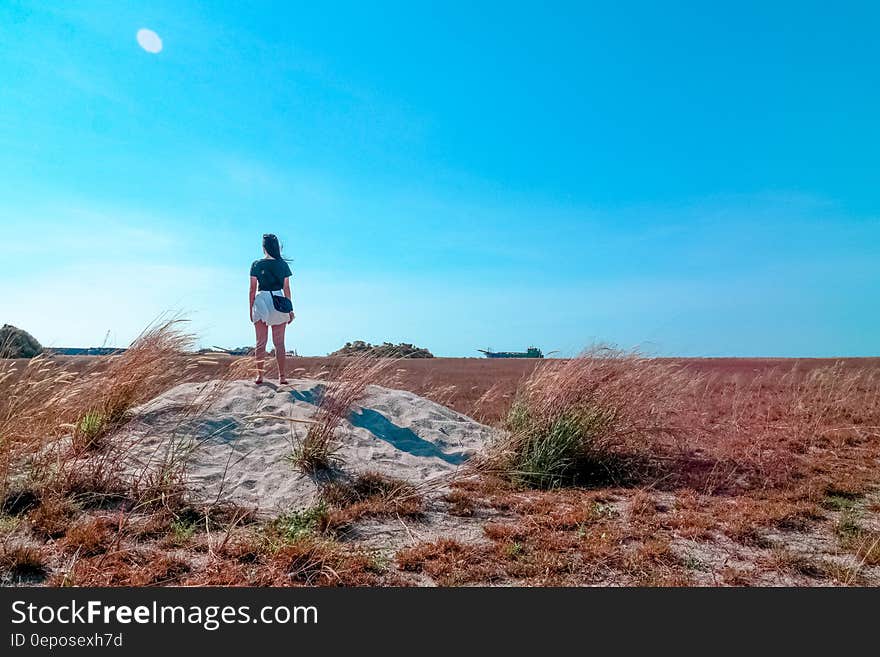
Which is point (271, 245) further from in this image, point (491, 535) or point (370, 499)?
point (491, 535)

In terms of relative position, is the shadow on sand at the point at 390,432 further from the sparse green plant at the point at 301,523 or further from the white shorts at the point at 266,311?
the sparse green plant at the point at 301,523

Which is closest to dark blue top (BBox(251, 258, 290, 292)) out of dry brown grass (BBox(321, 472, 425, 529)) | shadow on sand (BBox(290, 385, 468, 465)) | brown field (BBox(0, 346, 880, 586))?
shadow on sand (BBox(290, 385, 468, 465))

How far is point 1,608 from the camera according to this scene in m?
2.77

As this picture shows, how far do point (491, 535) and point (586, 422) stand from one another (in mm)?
2714

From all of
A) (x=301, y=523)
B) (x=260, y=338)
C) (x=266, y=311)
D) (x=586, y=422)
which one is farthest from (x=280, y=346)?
(x=586, y=422)

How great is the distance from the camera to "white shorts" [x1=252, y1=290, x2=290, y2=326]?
24.5 feet

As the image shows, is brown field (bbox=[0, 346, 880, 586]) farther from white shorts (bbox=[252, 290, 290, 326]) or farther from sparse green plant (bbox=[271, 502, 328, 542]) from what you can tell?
white shorts (bbox=[252, 290, 290, 326])

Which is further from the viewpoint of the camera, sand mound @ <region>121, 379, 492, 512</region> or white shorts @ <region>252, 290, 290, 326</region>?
white shorts @ <region>252, 290, 290, 326</region>

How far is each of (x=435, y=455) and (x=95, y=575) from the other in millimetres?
3984

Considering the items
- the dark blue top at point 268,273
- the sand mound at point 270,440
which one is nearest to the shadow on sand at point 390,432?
the sand mound at point 270,440

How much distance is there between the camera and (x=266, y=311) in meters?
7.49

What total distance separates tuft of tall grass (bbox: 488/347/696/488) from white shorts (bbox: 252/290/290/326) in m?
3.81

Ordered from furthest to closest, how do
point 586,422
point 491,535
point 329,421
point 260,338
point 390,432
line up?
1. point 260,338
2. point 390,432
3. point 586,422
4. point 329,421
5. point 491,535

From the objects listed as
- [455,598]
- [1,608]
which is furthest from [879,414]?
[1,608]
